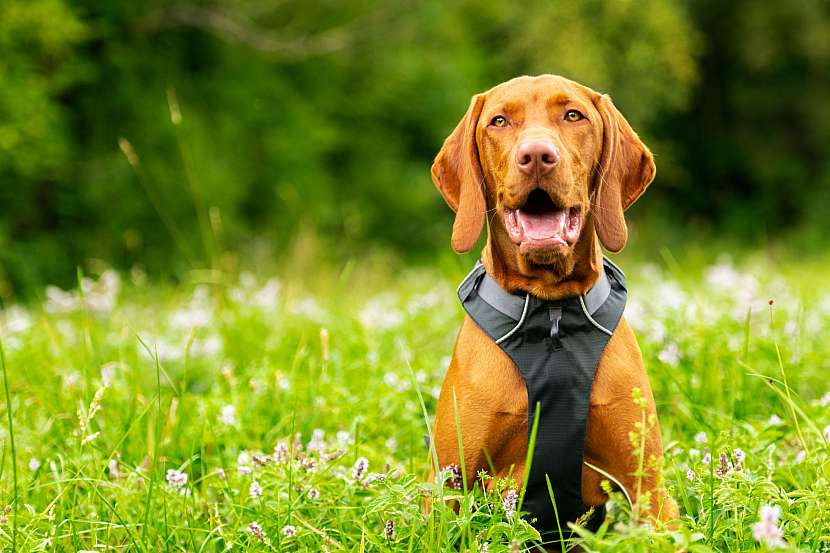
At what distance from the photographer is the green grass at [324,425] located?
8.10 ft

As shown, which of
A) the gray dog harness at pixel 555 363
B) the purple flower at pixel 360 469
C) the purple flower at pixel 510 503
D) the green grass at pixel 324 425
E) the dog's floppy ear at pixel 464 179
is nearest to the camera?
the purple flower at pixel 510 503

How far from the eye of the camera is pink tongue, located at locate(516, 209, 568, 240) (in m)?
2.64

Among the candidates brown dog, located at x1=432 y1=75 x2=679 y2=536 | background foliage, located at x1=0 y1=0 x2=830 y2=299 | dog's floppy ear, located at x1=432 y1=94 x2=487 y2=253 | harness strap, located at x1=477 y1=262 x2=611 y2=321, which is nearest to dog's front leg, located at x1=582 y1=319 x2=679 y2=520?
brown dog, located at x1=432 y1=75 x2=679 y2=536

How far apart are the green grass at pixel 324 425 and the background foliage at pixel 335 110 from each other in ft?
4.63

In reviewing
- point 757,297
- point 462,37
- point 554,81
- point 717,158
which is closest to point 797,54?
point 717,158

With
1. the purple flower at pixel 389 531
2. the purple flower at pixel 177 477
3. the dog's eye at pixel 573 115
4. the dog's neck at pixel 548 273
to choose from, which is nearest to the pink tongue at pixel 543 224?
the dog's neck at pixel 548 273

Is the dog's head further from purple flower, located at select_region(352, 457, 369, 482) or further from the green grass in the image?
purple flower, located at select_region(352, 457, 369, 482)

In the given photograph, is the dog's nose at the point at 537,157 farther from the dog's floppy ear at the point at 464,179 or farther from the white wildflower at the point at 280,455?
the white wildflower at the point at 280,455

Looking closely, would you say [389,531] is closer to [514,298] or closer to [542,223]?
[514,298]

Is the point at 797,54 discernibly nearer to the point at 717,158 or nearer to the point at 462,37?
the point at 717,158

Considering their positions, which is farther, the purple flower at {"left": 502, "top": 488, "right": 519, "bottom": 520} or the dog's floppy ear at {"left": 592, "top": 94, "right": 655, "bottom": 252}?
the dog's floppy ear at {"left": 592, "top": 94, "right": 655, "bottom": 252}

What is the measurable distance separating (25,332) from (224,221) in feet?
34.5

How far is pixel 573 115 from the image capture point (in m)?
2.73

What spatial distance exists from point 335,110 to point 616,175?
18187mm
